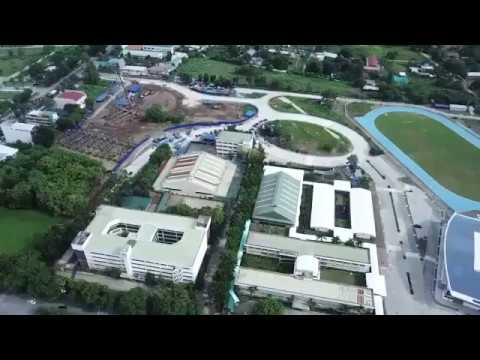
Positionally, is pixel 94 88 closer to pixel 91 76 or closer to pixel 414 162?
pixel 91 76

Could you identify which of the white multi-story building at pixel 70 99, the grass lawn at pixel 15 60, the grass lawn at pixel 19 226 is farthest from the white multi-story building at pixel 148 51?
the grass lawn at pixel 19 226

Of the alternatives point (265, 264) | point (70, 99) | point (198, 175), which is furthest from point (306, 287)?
point (70, 99)

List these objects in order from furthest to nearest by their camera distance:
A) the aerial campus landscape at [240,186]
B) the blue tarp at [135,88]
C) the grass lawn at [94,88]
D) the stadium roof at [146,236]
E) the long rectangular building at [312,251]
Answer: the blue tarp at [135,88] < the grass lawn at [94,88] < the long rectangular building at [312,251] < the stadium roof at [146,236] < the aerial campus landscape at [240,186]

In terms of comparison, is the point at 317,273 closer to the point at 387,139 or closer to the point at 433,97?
the point at 387,139

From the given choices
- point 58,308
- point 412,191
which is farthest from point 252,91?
point 58,308

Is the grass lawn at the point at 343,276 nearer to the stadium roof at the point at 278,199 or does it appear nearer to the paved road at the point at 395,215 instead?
the paved road at the point at 395,215

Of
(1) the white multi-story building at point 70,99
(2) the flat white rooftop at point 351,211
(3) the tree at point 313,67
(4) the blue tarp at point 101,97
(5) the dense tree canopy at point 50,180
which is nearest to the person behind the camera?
(2) the flat white rooftop at point 351,211
